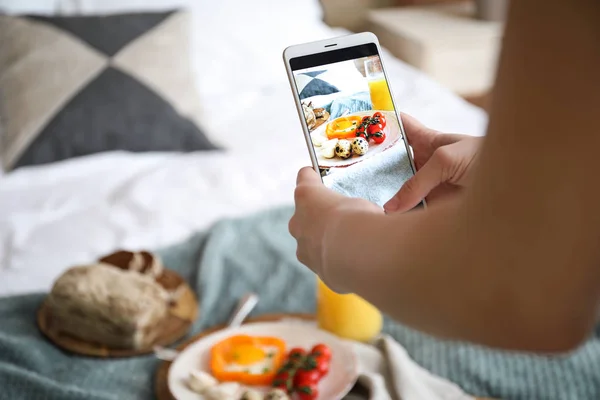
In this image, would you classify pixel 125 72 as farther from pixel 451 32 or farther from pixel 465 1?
pixel 465 1

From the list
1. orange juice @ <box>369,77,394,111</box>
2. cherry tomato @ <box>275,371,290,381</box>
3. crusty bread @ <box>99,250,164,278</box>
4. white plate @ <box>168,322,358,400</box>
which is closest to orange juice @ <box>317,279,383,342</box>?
white plate @ <box>168,322,358,400</box>

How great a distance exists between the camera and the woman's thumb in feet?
1.87

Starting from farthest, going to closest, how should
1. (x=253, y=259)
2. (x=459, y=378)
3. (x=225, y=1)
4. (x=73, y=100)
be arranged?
1. (x=225, y=1)
2. (x=73, y=100)
3. (x=253, y=259)
4. (x=459, y=378)

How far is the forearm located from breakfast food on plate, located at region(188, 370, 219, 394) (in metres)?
0.48

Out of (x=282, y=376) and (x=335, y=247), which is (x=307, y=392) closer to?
(x=282, y=376)

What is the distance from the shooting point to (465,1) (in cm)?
309

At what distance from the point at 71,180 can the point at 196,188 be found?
0.99ft

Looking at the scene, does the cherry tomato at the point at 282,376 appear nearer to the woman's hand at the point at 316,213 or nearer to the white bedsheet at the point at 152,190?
the woman's hand at the point at 316,213

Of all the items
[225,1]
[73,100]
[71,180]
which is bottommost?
[71,180]

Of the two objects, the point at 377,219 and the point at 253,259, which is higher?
the point at 377,219

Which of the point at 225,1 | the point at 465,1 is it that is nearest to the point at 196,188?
the point at 225,1

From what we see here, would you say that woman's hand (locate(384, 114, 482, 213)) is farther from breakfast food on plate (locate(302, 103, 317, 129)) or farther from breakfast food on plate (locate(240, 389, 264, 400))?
breakfast food on plate (locate(240, 389, 264, 400))

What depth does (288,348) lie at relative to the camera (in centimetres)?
91

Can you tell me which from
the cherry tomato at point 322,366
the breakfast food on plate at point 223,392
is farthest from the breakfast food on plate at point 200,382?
the cherry tomato at point 322,366
